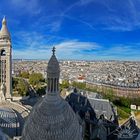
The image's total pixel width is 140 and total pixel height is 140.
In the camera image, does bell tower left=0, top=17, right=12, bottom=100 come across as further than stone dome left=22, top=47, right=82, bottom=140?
Yes

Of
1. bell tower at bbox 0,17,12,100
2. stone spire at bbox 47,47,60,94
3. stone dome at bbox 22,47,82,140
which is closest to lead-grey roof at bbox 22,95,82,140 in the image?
stone dome at bbox 22,47,82,140

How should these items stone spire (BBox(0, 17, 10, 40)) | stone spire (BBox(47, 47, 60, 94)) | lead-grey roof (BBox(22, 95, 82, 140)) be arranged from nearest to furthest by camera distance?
lead-grey roof (BBox(22, 95, 82, 140)) < stone spire (BBox(47, 47, 60, 94)) < stone spire (BBox(0, 17, 10, 40))

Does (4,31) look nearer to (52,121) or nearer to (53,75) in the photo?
(53,75)

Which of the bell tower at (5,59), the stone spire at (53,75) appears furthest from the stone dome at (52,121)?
the bell tower at (5,59)

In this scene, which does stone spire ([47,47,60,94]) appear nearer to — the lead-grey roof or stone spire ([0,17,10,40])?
the lead-grey roof

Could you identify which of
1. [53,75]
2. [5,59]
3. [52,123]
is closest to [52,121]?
[52,123]
